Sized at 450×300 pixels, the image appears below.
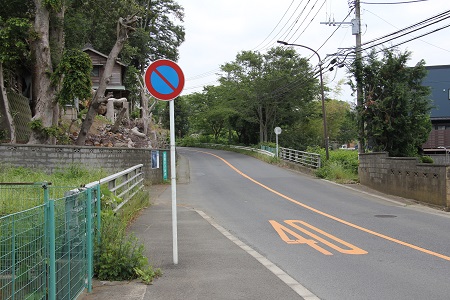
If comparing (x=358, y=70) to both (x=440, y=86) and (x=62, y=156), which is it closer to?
(x=62, y=156)

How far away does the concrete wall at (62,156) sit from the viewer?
632 inches

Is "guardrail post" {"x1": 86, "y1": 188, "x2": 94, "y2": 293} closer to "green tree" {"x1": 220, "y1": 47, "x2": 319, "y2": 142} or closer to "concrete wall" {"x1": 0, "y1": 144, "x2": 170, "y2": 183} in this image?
"concrete wall" {"x1": 0, "y1": 144, "x2": 170, "y2": 183}

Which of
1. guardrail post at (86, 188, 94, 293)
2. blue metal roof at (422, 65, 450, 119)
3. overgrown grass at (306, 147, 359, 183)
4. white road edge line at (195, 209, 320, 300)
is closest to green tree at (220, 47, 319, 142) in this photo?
blue metal roof at (422, 65, 450, 119)

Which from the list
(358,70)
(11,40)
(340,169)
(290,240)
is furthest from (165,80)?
(340,169)

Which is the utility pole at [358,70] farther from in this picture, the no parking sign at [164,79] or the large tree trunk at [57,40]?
the large tree trunk at [57,40]

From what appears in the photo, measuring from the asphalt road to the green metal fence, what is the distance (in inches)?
120

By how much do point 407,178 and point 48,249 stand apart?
1502cm

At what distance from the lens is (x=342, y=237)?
9.02 meters

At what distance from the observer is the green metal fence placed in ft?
10.8

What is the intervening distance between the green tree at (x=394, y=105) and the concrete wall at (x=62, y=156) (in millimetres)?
11404

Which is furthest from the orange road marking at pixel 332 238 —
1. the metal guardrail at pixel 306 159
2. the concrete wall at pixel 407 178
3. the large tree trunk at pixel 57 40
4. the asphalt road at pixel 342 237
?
the metal guardrail at pixel 306 159

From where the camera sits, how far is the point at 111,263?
5648mm

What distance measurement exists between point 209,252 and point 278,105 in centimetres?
4116

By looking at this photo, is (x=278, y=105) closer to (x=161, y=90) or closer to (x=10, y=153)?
(x=10, y=153)
